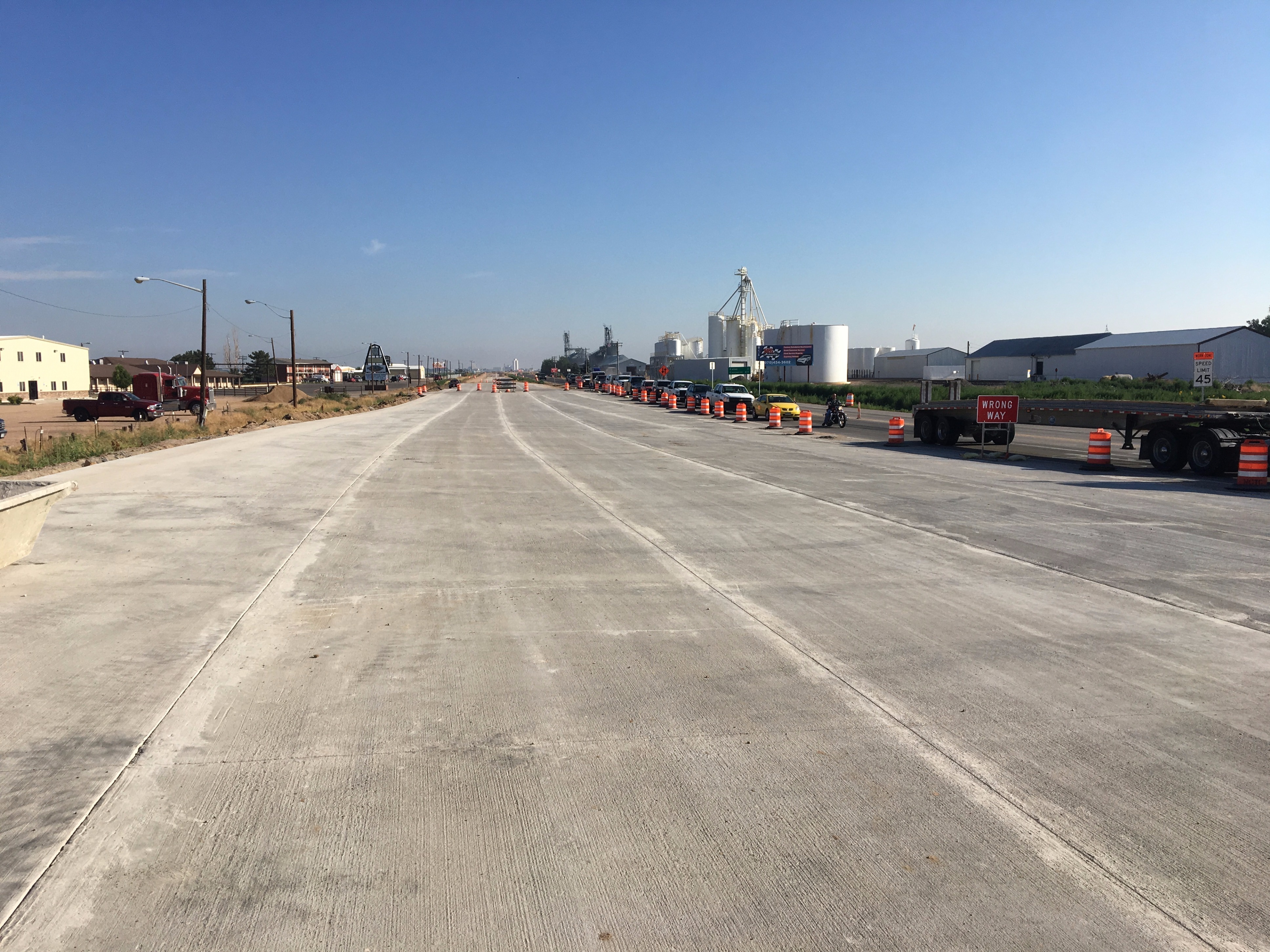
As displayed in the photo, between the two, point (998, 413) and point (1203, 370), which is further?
point (998, 413)

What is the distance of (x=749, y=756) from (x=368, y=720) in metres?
2.31

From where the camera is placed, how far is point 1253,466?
1691 cm

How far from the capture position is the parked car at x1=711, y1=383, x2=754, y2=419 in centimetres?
4994

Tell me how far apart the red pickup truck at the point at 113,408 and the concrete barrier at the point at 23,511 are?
4250 centimetres

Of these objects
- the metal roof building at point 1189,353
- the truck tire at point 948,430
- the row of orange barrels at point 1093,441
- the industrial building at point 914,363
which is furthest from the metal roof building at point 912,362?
the truck tire at point 948,430

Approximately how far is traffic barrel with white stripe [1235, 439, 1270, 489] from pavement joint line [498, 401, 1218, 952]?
541 inches

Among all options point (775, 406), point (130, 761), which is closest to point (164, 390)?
point (775, 406)

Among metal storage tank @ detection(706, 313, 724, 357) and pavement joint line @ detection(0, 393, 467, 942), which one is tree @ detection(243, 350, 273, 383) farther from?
pavement joint line @ detection(0, 393, 467, 942)

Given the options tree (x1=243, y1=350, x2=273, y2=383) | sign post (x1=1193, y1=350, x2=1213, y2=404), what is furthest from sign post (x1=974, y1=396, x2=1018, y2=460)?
tree (x1=243, y1=350, x2=273, y2=383)

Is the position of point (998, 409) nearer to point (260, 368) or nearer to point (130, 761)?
point (130, 761)

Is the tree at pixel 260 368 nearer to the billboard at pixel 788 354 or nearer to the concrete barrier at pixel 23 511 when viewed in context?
the billboard at pixel 788 354

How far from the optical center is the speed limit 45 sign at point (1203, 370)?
22.1 m

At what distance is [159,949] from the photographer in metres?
3.31

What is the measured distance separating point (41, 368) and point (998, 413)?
100 metres
